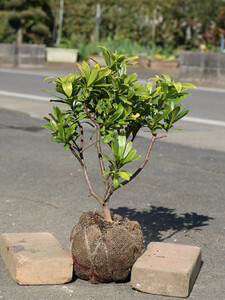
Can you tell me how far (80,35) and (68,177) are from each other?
32.5 m

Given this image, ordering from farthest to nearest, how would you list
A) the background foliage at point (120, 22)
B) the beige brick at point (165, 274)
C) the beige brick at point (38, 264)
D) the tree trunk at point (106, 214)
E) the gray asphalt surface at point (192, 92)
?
the background foliage at point (120, 22)
the gray asphalt surface at point (192, 92)
the tree trunk at point (106, 214)
the beige brick at point (38, 264)
the beige brick at point (165, 274)

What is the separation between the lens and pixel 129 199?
6.90 m

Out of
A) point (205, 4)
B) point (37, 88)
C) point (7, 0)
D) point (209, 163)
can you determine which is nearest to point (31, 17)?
point (7, 0)

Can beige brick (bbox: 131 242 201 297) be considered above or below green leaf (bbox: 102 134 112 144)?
below

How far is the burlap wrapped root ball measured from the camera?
14.6 ft

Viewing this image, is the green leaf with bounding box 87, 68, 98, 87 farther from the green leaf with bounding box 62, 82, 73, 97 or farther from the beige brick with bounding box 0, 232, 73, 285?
the beige brick with bounding box 0, 232, 73, 285

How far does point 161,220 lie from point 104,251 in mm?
1782

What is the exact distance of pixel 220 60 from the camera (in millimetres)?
21062

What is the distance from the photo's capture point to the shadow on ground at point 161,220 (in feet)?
18.7

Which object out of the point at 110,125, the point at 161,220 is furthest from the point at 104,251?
the point at 161,220

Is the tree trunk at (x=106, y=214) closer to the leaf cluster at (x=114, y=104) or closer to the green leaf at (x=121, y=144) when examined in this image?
the leaf cluster at (x=114, y=104)

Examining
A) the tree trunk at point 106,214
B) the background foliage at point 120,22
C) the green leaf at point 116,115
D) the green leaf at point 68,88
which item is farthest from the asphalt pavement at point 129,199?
the background foliage at point 120,22

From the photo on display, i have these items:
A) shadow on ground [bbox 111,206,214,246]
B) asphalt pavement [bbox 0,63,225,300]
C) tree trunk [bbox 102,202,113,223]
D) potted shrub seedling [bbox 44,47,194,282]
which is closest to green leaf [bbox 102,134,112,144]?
potted shrub seedling [bbox 44,47,194,282]

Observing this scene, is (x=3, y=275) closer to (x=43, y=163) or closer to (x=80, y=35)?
(x=43, y=163)
